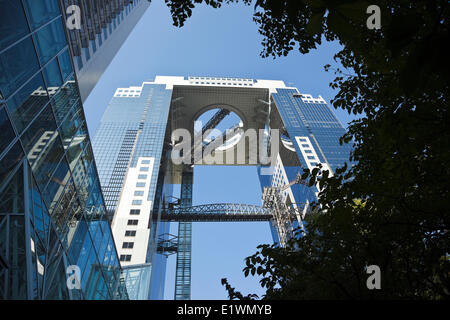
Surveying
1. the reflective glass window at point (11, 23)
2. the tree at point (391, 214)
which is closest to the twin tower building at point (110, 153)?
the reflective glass window at point (11, 23)

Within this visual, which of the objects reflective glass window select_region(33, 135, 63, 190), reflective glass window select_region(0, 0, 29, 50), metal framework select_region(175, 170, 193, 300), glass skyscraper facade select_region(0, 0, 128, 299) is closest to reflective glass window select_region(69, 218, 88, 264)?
glass skyscraper facade select_region(0, 0, 128, 299)

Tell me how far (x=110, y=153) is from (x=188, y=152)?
26.6 meters

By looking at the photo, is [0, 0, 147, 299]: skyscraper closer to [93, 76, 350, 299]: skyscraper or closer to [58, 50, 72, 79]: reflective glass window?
[58, 50, 72, 79]: reflective glass window

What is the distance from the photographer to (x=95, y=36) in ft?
94.4

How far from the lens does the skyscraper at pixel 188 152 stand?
42253 millimetres

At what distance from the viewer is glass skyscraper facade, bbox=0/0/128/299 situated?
263 inches

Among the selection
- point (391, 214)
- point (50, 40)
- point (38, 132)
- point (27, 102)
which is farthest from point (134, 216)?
point (391, 214)

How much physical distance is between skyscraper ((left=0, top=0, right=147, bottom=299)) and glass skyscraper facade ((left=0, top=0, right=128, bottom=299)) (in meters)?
0.03

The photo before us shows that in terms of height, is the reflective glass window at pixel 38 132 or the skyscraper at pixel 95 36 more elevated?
the skyscraper at pixel 95 36

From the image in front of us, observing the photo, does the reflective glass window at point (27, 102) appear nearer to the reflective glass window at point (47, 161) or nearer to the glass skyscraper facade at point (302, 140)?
the reflective glass window at point (47, 161)

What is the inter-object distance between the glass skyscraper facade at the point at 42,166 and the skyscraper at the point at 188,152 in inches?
899

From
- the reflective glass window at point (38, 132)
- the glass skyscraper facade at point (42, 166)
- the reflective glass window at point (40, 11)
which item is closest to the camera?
the glass skyscraper facade at point (42, 166)

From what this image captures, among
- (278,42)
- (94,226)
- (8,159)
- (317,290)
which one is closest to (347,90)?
(278,42)

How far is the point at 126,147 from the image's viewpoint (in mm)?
49844
